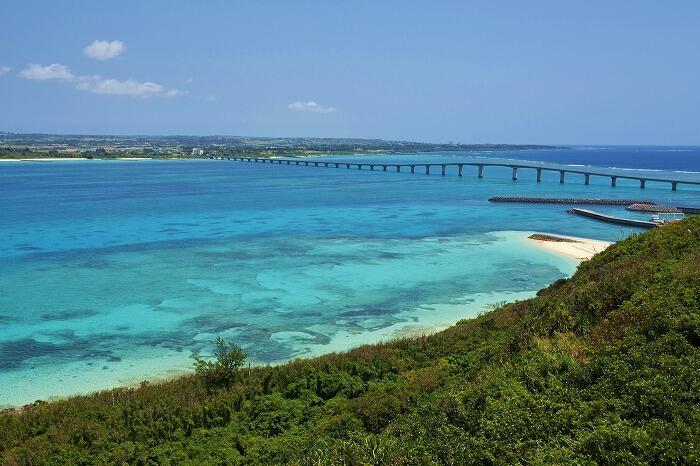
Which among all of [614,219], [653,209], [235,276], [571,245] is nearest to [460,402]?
[235,276]

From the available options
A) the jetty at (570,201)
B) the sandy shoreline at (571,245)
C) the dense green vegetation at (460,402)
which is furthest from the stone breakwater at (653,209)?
the dense green vegetation at (460,402)

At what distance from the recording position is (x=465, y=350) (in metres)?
18.2

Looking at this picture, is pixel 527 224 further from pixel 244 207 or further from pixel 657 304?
pixel 657 304

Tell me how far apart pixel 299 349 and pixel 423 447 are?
12.3 meters

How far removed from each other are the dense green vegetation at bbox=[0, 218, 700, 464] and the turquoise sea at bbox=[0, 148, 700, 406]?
14.8ft

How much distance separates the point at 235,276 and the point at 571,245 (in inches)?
978

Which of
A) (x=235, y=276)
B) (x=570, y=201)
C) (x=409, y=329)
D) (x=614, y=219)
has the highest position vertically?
(x=570, y=201)

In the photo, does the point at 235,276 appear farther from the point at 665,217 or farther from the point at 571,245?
the point at 665,217

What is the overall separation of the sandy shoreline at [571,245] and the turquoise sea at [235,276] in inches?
48.9

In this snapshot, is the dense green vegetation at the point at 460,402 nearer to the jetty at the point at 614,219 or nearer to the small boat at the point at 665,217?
the jetty at the point at 614,219

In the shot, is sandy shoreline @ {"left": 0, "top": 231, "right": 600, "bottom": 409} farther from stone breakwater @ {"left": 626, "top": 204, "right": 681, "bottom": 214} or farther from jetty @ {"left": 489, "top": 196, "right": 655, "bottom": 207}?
jetty @ {"left": 489, "top": 196, "right": 655, "bottom": 207}

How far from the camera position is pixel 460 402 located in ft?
39.2

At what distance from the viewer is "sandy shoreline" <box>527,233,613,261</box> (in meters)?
40.1

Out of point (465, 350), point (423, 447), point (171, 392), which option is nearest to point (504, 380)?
point (423, 447)
